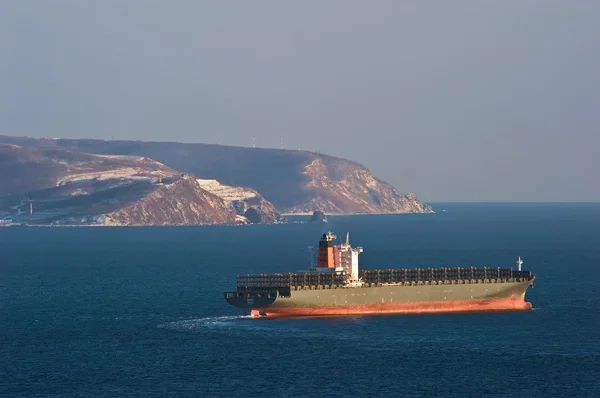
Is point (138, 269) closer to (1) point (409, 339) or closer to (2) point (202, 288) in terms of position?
(2) point (202, 288)

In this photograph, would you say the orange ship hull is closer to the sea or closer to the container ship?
the container ship

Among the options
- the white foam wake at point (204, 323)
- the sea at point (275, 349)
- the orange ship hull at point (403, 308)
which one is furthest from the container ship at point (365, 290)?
the sea at point (275, 349)

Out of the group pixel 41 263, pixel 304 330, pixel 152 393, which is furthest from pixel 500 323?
pixel 41 263

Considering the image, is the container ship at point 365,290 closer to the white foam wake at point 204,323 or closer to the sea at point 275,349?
the white foam wake at point 204,323

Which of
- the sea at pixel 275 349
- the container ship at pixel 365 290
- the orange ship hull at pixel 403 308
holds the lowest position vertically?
the sea at pixel 275 349

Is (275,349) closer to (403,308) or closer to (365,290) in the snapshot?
(365,290)

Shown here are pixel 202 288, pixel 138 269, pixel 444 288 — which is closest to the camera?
pixel 444 288

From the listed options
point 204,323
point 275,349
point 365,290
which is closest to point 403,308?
point 365,290
